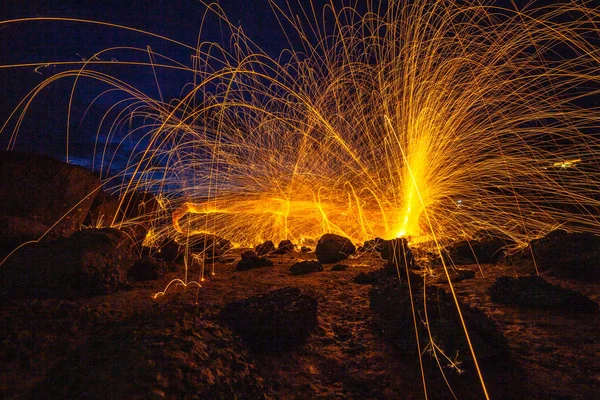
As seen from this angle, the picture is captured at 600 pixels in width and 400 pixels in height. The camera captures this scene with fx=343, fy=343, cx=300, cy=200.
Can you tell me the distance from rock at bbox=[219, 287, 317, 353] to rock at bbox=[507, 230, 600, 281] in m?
4.28

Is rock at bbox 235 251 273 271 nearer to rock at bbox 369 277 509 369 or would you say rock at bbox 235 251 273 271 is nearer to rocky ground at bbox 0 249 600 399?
rocky ground at bbox 0 249 600 399

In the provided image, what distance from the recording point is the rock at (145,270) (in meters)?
5.76

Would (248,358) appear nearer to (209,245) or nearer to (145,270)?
(145,270)

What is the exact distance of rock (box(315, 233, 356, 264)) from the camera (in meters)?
7.14

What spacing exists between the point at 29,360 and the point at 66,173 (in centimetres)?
735

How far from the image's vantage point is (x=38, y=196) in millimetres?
7836

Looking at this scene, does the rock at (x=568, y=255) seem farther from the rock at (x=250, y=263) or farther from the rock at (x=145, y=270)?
the rock at (x=145, y=270)

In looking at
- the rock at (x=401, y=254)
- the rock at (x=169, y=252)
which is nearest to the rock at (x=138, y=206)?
the rock at (x=169, y=252)

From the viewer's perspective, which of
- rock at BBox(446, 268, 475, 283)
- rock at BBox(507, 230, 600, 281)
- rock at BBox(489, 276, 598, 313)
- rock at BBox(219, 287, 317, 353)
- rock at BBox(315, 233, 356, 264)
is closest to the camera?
rock at BBox(219, 287, 317, 353)

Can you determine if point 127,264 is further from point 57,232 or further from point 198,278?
point 57,232

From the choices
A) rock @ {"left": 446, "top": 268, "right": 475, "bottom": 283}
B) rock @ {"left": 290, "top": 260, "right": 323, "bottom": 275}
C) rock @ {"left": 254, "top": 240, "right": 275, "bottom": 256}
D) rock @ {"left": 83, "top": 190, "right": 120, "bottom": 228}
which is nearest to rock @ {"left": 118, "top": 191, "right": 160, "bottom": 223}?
rock @ {"left": 83, "top": 190, "right": 120, "bottom": 228}

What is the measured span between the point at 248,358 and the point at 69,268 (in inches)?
136

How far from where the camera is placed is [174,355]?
6.42 ft

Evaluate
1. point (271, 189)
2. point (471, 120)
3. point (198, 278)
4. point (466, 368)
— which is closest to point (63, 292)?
point (198, 278)
